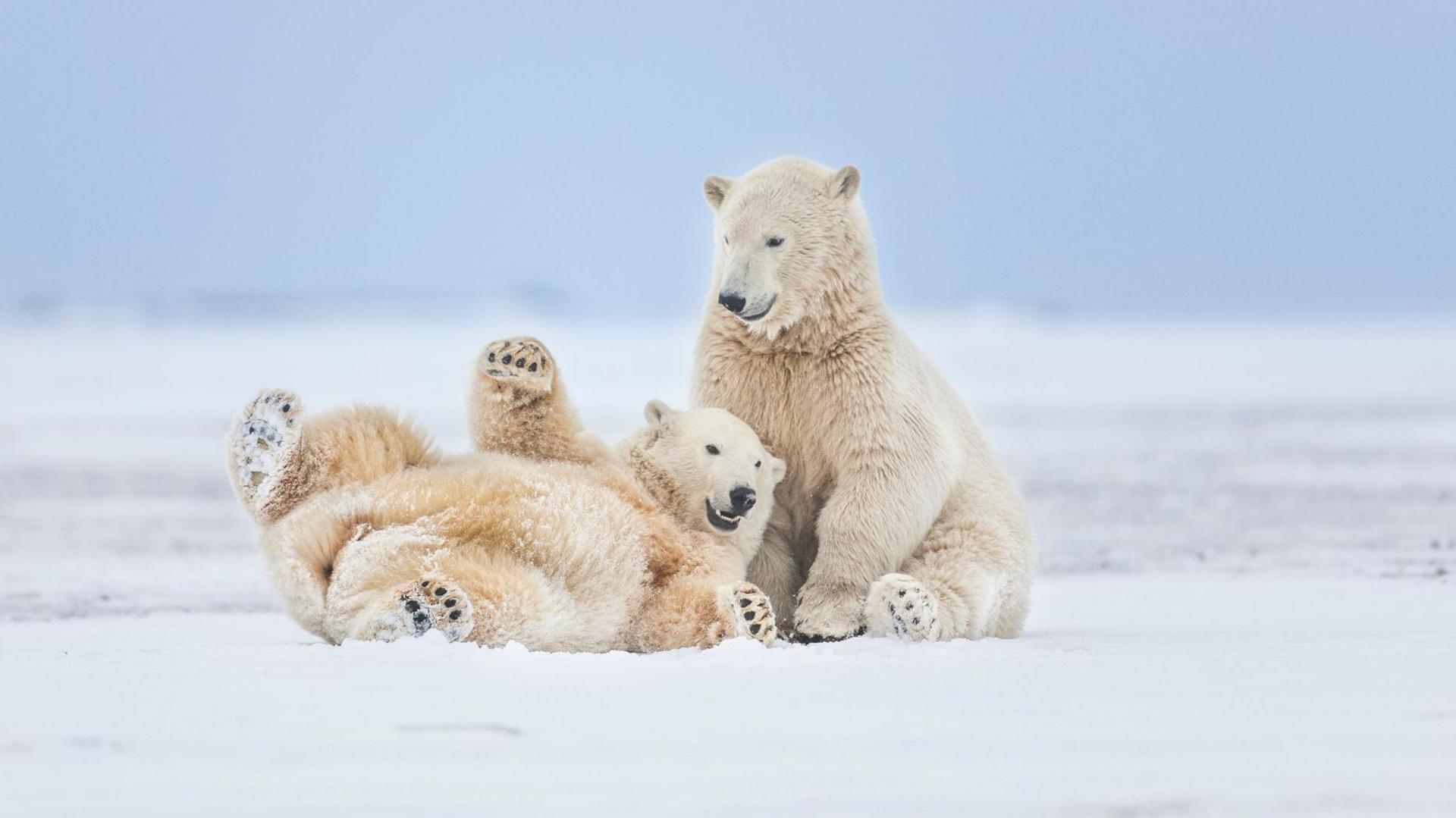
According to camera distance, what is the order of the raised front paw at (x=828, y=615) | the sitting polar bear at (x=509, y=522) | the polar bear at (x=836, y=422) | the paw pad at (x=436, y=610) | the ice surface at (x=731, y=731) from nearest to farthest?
the ice surface at (x=731, y=731)
the paw pad at (x=436, y=610)
the sitting polar bear at (x=509, y=522)
the raised front paw at (x=828, y=615)
the polar bear at (x=836, y=422)

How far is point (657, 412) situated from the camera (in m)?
4.56

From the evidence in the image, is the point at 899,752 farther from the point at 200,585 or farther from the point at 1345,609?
the point at 200,585

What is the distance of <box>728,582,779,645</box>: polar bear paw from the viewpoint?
3939 millimetres

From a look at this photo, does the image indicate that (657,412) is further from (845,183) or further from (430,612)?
(430,612)

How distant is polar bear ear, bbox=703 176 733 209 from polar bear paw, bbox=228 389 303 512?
1567 mm

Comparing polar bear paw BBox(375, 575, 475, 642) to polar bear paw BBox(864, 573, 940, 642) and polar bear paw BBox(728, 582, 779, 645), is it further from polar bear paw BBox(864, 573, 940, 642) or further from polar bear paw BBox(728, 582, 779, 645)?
polar bear paw BBox(864, 573, 940, 642)

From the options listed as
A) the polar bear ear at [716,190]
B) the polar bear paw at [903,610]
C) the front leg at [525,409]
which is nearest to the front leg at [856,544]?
the polar bear paw at [903,610]

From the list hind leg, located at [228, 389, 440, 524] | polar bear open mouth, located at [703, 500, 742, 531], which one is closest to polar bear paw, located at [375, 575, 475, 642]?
hind leg, located at [228, 389, 440, 524]

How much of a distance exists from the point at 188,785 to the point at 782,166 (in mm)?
2913

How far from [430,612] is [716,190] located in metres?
1.97

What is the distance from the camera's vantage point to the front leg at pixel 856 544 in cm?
443

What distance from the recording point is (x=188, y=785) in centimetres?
250

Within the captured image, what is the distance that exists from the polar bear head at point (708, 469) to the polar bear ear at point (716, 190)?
2.71ft

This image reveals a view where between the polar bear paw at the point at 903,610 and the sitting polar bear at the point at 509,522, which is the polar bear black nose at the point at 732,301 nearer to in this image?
the sitting polar bear at the point at 509,522
